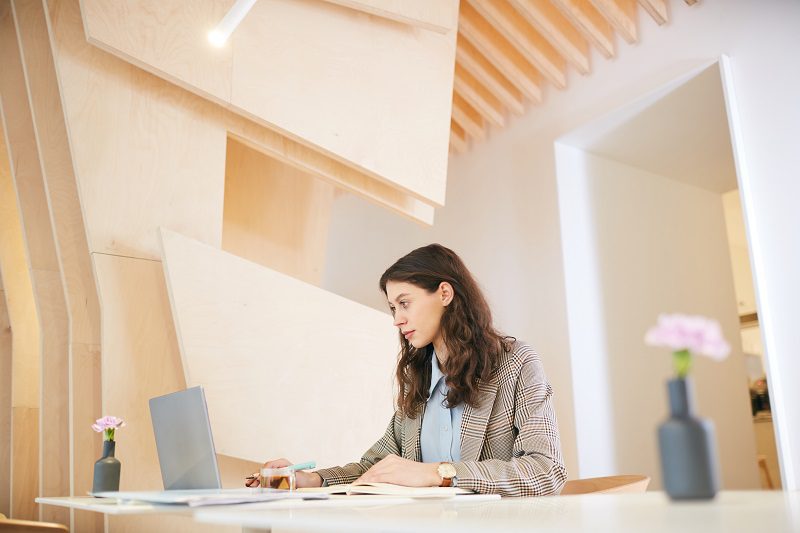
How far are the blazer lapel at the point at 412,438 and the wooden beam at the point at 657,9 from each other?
3246 mm

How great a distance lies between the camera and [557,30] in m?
4.53

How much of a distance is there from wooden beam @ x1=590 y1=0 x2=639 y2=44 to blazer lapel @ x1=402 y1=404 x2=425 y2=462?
315 centimetres

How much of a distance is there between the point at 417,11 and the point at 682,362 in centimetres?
282

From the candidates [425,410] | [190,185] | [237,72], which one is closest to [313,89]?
[237,72]

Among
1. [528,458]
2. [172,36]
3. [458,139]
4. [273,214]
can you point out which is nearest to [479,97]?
[458,139]

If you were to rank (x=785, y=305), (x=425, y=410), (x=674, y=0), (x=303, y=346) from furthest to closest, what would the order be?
1. (x=674, y=0)
2. (x=785, y=305)
3. (x=303, y=346)
4. (x=425, y=410)

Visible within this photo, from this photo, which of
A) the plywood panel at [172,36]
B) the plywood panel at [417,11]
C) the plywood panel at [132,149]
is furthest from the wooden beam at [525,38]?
the plywood panel at [132,149]

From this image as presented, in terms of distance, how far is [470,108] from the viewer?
18.5 feet

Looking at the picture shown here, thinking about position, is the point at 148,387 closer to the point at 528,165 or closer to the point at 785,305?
the point at 785,305

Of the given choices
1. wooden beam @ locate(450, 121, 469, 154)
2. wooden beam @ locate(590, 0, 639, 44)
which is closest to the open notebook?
wooden beam @ locate(590, 0, 639, 44)

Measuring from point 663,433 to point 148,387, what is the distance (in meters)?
2.30

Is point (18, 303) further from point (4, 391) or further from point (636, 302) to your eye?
point (636, 302)

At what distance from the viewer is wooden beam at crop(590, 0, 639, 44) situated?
14.0 ft

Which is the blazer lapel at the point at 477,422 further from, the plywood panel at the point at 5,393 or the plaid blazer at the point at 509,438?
the plywood panel at the point at 5,393
